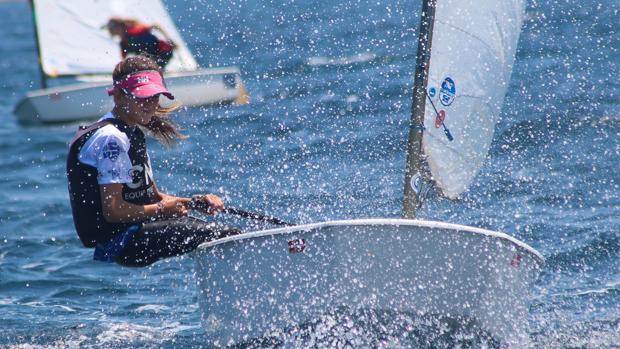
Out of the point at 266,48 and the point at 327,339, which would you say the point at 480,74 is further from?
the point at 266,48

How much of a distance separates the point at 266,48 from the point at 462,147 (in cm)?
1063

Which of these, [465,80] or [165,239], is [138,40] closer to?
[465,80]

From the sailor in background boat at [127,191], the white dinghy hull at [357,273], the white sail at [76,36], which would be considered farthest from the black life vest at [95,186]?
the white sail at [76,36]

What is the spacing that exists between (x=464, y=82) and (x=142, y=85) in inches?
67.3

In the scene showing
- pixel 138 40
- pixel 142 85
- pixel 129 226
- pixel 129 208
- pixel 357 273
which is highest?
pixel 142 85

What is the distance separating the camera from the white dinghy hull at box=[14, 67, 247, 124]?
41.0ft

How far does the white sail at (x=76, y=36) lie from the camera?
42.9 feet

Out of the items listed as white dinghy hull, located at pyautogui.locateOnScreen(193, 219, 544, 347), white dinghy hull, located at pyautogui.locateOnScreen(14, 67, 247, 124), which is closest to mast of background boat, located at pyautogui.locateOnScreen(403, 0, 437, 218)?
white dinghy hull, located at pyautogui.locateOnScreen(193, 219, 544, 347)

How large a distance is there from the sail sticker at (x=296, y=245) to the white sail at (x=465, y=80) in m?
1.15

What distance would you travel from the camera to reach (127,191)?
16.3 feet

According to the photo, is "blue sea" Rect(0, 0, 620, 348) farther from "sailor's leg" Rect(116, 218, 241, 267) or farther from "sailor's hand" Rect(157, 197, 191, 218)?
"sailor's hand" Rect(157, 197, 191, 218)

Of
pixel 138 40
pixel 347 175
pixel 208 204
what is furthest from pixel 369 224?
pixel 138 40

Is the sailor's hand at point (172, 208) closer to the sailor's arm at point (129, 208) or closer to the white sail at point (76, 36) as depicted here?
the sailor's arm at point (129, 208)

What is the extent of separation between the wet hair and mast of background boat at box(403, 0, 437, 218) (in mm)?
1196
